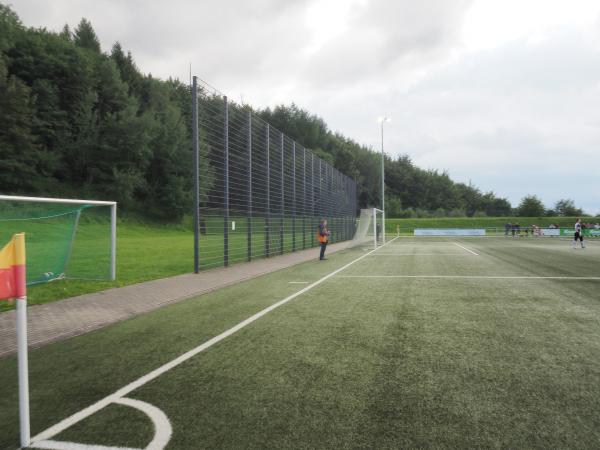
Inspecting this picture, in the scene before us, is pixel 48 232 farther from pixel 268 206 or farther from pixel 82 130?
pixel 82 130

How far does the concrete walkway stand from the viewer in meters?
5.52

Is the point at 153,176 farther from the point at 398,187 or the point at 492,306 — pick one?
the point at 398,187

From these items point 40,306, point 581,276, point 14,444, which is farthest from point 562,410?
point 581,276

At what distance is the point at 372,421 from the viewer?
2.91m

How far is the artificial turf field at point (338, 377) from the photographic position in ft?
9.09

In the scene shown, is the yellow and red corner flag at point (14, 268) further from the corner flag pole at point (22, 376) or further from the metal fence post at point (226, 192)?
the metal fence post at point (226, 192)

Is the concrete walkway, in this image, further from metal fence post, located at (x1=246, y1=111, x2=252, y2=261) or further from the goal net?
metal fence post, located at (x1=246, y1=111, x2=252, y2=261)

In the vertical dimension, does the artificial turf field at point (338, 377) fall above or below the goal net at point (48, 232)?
below

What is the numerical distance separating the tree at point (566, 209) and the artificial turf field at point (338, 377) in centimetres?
7371

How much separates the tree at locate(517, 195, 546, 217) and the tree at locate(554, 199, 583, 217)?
12.4ft

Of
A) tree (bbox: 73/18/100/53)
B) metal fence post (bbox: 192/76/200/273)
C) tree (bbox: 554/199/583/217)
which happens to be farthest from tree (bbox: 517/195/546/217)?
tree (bbox: 73/18/100/53)

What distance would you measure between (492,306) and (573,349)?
8.04ft

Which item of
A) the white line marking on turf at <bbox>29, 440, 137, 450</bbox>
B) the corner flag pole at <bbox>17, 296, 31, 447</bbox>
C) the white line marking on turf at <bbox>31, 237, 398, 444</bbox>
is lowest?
the white line marking on turf at <bbox>31, 237, 398, 444</bbox>

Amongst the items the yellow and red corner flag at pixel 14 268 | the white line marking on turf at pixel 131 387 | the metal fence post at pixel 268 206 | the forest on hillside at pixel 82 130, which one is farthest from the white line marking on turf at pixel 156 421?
the forest on hillside at pixel 82 130
